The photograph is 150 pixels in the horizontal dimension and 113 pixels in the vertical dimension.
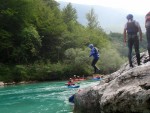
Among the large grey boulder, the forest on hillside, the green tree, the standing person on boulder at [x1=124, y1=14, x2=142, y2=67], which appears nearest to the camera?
the large grey boulder

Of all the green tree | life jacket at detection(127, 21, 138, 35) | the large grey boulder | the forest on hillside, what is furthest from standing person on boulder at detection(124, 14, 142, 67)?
the green tree

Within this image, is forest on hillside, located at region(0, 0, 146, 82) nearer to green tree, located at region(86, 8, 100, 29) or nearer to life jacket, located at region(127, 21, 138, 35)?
green tree, located at region(86, 8, 100, 29)

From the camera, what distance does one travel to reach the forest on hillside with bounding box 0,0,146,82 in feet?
181

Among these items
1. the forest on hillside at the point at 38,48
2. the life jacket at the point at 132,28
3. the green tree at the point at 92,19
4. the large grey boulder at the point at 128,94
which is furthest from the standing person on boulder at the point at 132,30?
the green tree at the point at 92,19

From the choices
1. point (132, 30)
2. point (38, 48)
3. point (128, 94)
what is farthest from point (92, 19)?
point (128, 94)

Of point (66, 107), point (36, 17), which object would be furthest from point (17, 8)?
point (66, 107)

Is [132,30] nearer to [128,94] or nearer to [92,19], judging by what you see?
[128,94]

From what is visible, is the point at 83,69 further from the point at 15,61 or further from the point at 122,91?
the point at 122,91

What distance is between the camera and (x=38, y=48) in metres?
63.2

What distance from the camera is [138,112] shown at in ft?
35.8

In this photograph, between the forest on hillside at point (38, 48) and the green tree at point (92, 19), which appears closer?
the forest on hillside at point (38, 48)

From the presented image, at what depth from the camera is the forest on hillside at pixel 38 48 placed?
55312 millimetres

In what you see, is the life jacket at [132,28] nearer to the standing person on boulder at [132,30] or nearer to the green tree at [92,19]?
the standing person on boulder at [132,30]

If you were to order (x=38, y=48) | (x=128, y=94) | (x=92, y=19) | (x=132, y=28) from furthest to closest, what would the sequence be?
(x=92, y=19) < (x=38, y=48) < (x=132, y=28) < (x=128, y=94)
